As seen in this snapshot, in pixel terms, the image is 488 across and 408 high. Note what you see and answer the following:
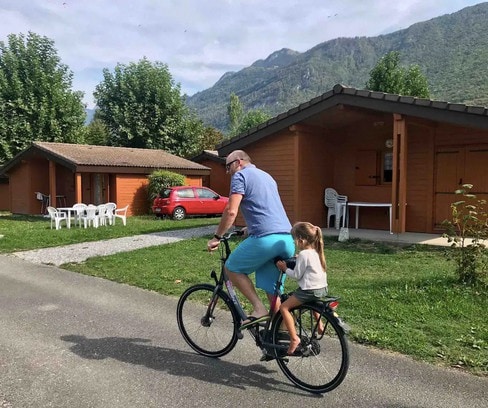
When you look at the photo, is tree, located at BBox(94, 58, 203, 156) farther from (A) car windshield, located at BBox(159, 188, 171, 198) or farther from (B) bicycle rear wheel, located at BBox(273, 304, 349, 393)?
(B) bicycle rear wheel, located at BBox(273, 304, 349, 393)

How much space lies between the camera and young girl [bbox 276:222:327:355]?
11.1ft

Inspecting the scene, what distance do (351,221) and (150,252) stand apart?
243 inches

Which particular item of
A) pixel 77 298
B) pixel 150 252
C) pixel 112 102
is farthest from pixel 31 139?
pixel 77 298

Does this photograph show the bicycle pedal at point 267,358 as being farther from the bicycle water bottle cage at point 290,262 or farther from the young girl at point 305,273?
the bicycle water bottle cage at point 290,262

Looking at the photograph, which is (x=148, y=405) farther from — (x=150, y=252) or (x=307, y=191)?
(x=307, y=191)

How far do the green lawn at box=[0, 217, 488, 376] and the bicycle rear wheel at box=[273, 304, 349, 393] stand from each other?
103 centimetres

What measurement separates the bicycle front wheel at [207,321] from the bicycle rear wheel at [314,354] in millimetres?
649

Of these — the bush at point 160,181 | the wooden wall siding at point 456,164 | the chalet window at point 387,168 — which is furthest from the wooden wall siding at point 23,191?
the wooden wall siding at point 456,164

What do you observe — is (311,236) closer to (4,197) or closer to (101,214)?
(101,214)

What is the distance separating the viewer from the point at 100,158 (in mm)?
20453

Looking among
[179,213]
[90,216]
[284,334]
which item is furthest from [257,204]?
[179,213]

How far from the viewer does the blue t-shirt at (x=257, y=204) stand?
12.1 ft

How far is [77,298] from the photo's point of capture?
620cm

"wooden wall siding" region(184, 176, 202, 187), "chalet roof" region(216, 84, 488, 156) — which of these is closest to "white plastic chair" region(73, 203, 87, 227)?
"chalet roof" region(216, 84, 488, 156)
